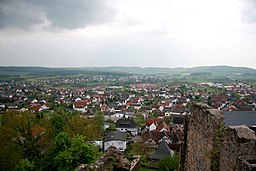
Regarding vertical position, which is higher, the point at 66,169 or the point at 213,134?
the point at 213,134

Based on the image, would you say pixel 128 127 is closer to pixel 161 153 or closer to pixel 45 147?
pixel 161 153

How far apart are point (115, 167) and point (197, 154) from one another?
3106 mm

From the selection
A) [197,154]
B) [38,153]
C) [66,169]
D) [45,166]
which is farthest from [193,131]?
[38,153]

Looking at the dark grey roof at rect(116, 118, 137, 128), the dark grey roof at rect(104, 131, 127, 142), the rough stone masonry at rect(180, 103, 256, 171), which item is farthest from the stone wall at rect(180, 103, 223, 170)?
the dark grey roof at rect(116, 118, 137, 128)

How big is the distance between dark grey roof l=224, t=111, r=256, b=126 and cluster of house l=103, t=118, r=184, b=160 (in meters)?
10.8

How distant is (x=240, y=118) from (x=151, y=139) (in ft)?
84.1

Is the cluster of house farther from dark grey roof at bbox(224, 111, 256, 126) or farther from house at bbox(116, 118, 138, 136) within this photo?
dark grey roof at bbox(224, 111, 256, 126)

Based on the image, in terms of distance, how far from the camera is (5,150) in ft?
96.7

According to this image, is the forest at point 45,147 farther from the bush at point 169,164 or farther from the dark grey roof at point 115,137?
the bush at point 169,164

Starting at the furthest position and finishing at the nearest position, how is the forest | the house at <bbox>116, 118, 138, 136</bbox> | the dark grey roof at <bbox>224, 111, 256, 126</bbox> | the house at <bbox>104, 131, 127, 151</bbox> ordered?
1. the house at <bbox>116, 118, 138, 136</bbox>
2. the house at <bbox>104, 131, 127, 151</bbox>
3. the forest
4. the dark grey roof at <bbox>224, 111, 256, 126</bbox>

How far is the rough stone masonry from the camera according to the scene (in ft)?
19.3

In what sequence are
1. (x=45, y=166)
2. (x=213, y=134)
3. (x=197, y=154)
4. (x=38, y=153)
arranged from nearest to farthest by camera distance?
(x=213, y=134) < (x=197, y=154) < (x=45, y=166) < (x=38, y=153)

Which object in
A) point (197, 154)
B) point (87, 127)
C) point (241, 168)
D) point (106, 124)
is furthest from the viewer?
point (106, 124)

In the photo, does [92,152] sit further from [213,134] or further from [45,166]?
[213,134]
